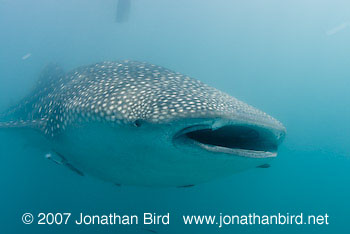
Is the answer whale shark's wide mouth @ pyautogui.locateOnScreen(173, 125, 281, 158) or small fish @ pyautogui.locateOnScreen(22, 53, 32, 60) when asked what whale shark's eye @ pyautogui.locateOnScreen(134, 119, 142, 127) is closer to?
whale shark's wide mouth @ pyautogui.locateOnScreen(173, 125, 281, 158)

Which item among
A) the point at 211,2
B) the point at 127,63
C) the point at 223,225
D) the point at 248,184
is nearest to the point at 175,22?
the point at 211,2

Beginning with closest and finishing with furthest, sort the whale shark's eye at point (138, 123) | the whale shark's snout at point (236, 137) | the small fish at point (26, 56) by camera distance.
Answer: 1. the whale shark's snout at point (236, 137)
2. the whale shark's eye at point (138, 123)
3. the small fish at point (26, 56)

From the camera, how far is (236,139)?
307cm

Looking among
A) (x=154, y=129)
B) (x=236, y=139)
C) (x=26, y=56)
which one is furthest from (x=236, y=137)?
(x=26, y=56)

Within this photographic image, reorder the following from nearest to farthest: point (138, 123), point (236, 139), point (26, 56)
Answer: point (138, 123), point (236, 139), point (26, 56)

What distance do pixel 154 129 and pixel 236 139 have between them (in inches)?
51.1

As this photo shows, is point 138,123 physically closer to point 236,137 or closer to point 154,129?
point 154,129

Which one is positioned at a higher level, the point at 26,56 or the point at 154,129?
the point at 154,129

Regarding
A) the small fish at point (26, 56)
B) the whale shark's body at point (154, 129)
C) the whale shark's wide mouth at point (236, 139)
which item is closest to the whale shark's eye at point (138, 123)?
the whale shark's body at point (154, 129)

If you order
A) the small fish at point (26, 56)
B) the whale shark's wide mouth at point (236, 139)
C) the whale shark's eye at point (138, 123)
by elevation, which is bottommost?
the small fish at point (26, 56)

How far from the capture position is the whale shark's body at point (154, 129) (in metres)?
2.20

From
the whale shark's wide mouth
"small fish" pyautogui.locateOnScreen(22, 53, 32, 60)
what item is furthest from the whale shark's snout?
"small fish" pyautogui.locateOnScreen(22, 53, 32, 60)

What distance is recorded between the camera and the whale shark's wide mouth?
7.27 ft

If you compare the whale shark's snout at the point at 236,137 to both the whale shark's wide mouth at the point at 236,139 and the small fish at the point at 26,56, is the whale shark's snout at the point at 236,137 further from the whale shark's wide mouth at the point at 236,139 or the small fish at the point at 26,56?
the small fish at the point at 26,56
